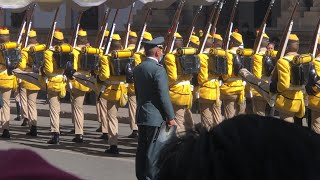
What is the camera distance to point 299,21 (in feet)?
64.7

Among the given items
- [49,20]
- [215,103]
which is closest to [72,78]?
[215,103]

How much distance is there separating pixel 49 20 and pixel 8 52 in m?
10.9

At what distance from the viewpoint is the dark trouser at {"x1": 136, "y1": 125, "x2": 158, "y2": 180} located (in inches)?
346

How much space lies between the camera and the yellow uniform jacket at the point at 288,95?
34.9 feet

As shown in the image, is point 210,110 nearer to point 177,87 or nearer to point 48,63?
point 177,87

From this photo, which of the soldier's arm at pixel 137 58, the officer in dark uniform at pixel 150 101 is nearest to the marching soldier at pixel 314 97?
the officer in dark uniform at pixel 150 101

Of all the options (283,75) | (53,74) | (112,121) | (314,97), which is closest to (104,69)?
(112,121)

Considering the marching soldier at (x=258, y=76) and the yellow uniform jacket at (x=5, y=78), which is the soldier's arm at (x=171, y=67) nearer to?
the marching soldier at (x=258, y=76)

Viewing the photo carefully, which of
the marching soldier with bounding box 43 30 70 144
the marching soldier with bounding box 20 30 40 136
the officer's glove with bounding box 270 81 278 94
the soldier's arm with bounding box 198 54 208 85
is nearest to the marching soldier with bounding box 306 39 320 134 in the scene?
the officer's glove with bounding box 270 81 278 94

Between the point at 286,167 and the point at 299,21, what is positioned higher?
the point at 286,167

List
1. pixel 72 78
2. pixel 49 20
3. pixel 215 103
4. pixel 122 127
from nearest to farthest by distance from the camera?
pixel 215 103 → pixel 72 78 → pixel 122 127 → pixel 49 20

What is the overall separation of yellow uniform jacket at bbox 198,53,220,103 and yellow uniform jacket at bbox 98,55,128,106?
1147mm

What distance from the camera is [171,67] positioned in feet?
38.7

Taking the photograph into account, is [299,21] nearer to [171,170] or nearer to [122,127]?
[122,127]
